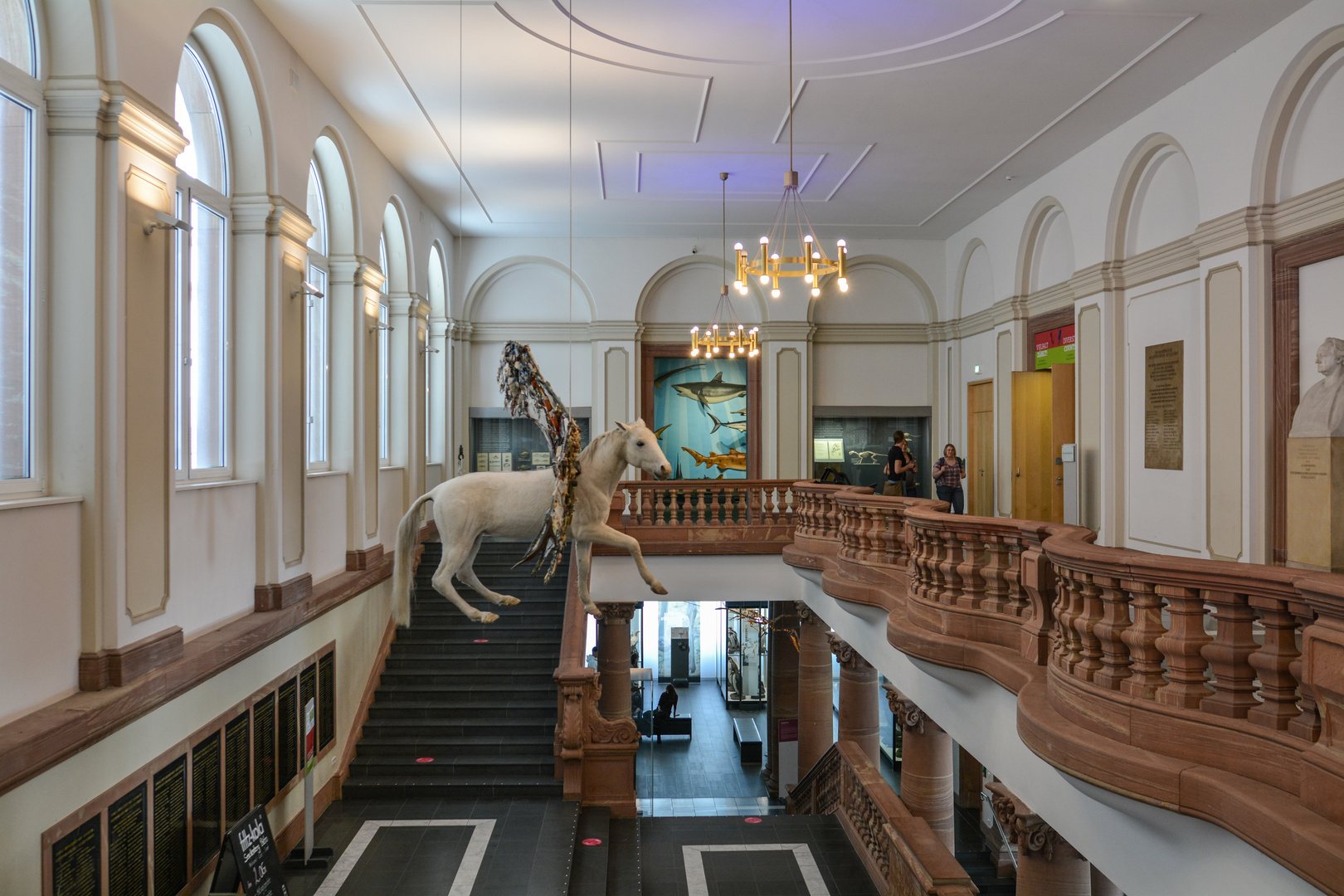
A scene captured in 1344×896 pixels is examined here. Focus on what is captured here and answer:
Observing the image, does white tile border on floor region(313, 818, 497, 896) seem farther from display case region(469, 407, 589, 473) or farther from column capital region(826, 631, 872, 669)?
display case region(469, 407, 589, 473)

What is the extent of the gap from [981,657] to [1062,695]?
4.02 ft

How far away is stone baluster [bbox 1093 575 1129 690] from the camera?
4141 mm

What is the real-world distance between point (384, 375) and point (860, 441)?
29.8 ft

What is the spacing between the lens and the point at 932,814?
8.80 meters

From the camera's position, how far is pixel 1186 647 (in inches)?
150

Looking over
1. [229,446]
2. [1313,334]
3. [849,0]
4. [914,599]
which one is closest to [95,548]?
[229,446]

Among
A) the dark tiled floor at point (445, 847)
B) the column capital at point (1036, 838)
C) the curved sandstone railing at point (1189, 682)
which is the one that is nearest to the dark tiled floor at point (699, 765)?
the dark tiled floor at point (445, 847)

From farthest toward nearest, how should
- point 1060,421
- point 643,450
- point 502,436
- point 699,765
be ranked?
point 502,436 < point 699,765 < point 1060,421 < point 643,450

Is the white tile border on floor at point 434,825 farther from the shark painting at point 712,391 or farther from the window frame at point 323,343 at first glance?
the shark painting at point 712,391

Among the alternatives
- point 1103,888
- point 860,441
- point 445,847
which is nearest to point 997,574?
point 1103,888

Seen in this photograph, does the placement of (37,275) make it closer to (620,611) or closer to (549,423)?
(549,423)

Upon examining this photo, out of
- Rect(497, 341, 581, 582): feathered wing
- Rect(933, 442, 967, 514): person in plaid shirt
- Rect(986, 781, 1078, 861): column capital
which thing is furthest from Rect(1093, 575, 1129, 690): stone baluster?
Rect(933, 442, 967, 514): person in plaid shirt

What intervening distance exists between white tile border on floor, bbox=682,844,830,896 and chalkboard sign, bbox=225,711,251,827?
4.06m

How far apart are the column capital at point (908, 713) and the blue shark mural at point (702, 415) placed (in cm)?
839
